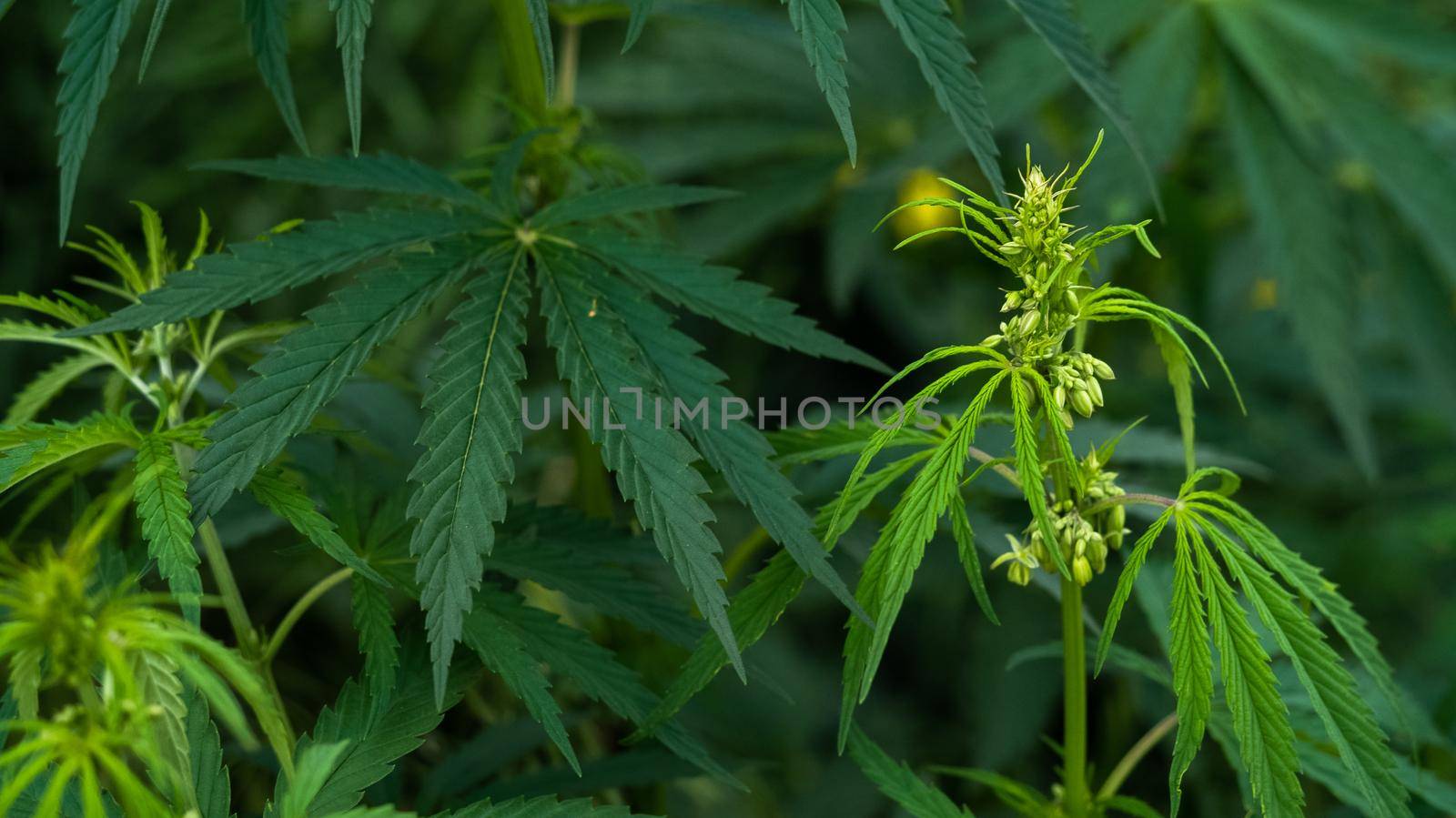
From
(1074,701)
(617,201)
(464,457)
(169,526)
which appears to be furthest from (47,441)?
(1074,701)

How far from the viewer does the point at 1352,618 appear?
65 centimetres

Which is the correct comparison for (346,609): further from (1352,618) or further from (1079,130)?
(1352,618)

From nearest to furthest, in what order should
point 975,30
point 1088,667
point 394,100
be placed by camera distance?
point 1088,667 < point 975,30 < point 394,100

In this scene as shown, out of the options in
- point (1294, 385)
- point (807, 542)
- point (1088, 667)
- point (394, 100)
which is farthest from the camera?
point (394, 100)

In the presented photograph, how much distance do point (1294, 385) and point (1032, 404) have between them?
1204 millimetres

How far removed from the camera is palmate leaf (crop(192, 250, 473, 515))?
0.60 metres

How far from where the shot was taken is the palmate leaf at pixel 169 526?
1.86ft

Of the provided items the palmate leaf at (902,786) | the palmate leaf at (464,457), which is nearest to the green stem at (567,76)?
the palmate leaf at (464,457)

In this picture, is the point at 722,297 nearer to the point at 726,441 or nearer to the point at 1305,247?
the point at 726,441

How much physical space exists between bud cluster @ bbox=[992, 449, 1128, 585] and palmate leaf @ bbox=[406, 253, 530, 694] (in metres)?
0.27

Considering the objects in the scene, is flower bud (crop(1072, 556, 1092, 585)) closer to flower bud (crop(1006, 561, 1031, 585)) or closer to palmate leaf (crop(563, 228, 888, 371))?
flower bud (crop(1006, 561, 1031, 585))

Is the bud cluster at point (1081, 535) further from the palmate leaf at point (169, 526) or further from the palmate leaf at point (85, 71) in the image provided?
the palmate leaf at point (85, 71)

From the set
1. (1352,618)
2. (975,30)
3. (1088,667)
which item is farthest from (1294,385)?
(1352,618)

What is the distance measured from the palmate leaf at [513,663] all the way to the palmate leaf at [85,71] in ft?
0.99
